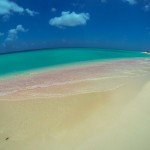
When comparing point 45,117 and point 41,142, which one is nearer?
point 41,142

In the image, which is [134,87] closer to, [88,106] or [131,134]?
[88,106]

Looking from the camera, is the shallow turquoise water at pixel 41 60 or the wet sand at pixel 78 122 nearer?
the wet sand at pixel 78 122

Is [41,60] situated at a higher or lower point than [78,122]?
lower

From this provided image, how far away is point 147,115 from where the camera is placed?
13.1ft

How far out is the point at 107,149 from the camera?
293cm

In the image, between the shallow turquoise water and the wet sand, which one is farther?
the shallow turquoise water

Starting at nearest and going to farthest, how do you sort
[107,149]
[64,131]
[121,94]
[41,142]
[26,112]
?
1. [107,149]
2. [41,142]
3. [64,131]
4. [26,112]
5. [121,94]

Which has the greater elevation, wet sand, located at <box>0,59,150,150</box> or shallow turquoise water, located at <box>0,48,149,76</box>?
wet sand, located at <box>0,59,150,150</box>

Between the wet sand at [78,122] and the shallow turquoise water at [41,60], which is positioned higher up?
the wet sand at [78,122]

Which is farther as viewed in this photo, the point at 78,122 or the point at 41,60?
the point at 41,60

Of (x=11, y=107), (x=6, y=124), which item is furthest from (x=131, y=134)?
(x=11, y=107)

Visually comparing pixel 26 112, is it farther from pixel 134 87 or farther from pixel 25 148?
pixel 134 87

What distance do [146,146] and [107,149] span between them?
483 millimetres

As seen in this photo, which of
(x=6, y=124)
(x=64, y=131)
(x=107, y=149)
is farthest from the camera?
(x=6, y=124)
